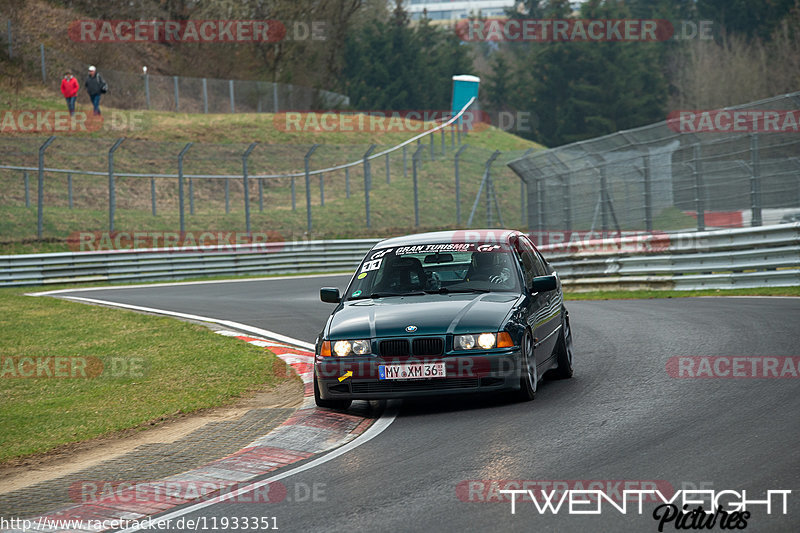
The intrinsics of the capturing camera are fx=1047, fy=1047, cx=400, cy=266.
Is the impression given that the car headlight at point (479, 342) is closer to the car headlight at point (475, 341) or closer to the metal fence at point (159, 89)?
the car headlight at point (475, 341)

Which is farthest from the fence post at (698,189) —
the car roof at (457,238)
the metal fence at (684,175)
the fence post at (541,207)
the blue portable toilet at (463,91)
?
the blue portable toilet at (463,91)

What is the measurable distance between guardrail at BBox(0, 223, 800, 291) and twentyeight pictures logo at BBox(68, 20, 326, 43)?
24.0 meters

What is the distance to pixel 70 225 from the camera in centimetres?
2934

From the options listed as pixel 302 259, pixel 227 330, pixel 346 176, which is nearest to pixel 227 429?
pixel 227 330

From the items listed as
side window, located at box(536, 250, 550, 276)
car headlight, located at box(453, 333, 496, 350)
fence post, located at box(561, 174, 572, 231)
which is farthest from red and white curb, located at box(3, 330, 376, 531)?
fence post, located at box(561, 174, 572, 231)

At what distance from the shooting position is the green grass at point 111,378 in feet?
29.3

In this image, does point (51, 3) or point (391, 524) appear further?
point (51, 3)

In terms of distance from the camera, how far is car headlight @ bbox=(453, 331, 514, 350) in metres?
8.24

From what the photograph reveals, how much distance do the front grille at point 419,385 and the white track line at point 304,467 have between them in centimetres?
27

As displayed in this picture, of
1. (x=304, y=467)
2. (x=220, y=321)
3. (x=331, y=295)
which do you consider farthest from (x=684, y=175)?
(x=304, y=467)

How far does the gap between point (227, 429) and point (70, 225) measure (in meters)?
22.4

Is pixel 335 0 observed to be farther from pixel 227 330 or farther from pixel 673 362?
pixel 673 362

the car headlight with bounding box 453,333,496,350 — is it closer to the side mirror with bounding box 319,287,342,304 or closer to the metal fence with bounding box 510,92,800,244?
the side mirror with bounding box 319,287,342,304

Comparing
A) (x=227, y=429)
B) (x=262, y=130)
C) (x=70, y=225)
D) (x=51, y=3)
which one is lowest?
(x=227, y=429)
